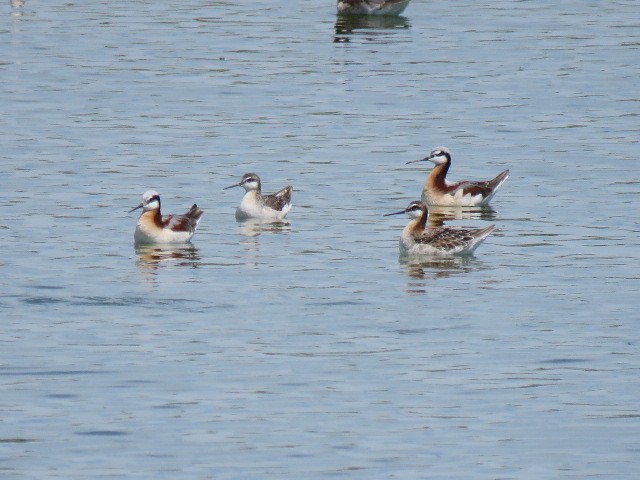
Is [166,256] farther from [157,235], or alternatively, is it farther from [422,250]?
[422,250]

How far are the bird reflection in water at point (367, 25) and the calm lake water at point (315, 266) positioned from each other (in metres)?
1.88

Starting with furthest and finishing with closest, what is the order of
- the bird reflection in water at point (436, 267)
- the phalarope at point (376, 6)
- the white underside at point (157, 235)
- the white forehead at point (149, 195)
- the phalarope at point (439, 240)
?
the phalarope at point (376, 6)
the white forehead at point (149, 195)
the white underside at point (157, 235)
the phalarope at point (439, 240)
the bird reflection in water at point (436, 267)

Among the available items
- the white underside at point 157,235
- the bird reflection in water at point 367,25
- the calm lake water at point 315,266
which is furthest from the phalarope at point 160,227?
the bird reflection in water at point 367,25

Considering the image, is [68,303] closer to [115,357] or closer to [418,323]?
[115,357]

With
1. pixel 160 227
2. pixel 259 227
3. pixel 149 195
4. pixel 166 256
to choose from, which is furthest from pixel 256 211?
pixel 166 256

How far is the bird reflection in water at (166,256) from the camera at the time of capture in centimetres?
2234

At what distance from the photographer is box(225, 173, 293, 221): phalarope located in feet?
82.8

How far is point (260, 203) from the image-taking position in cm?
2527

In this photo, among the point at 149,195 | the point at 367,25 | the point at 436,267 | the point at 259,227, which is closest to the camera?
the point at 436,267

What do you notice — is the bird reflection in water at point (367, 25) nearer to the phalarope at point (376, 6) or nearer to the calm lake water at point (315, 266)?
the phalarope at point (376, 6)

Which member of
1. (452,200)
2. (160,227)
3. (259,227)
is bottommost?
(452,200)

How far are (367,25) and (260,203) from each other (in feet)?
80.6

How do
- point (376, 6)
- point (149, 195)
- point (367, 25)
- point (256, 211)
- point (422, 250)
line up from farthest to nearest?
point (376, 6), point (367, 25), point (256, 211), point (149, 195), point (422, 250)

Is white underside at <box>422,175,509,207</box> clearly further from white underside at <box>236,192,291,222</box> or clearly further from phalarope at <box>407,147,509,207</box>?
white underside at <box>236,192,291,222</box>
